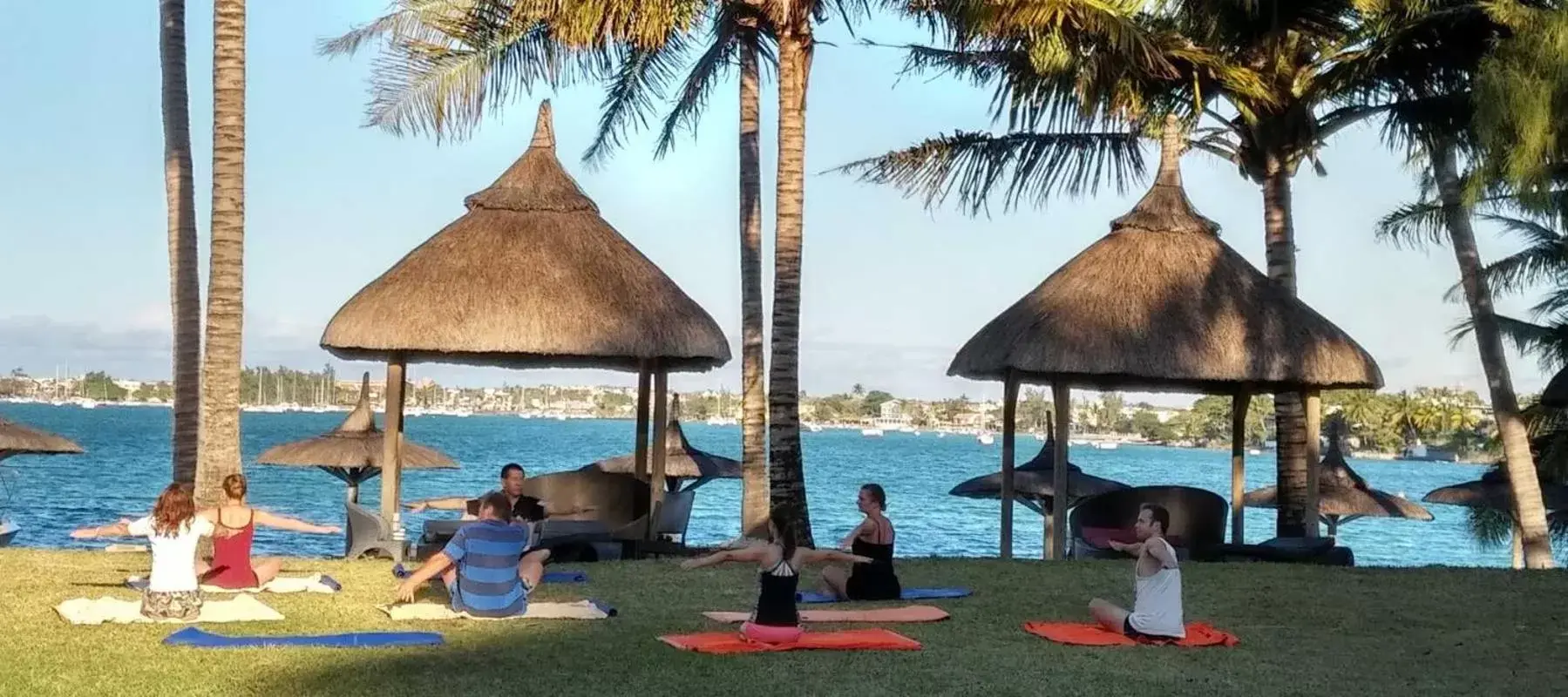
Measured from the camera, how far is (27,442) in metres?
20.0

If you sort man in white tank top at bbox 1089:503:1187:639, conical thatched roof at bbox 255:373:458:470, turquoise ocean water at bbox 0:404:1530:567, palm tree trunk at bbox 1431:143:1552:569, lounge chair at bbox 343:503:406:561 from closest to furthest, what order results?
man in white tank top at bbox 1089:503:1187:639 < lounge chair at bbox 343:503:406:561 < palm tree trunk at bbox 1431:143:1552:569 < conical thatched roof at bbox 255:373:458:470 < turquoise ocean water at bbox 0:404:1530:567

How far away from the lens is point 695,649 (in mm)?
8523

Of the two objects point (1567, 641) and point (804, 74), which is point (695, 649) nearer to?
point (1567, 641)

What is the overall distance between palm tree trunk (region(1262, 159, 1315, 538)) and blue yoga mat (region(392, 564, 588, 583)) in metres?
8.02

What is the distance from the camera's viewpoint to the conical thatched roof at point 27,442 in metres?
19.8

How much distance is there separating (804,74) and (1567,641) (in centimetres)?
800

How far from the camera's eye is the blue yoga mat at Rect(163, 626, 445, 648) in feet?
27.0

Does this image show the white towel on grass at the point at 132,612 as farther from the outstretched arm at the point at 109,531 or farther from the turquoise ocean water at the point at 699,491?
the turquoise ocean water at the point at 699,491

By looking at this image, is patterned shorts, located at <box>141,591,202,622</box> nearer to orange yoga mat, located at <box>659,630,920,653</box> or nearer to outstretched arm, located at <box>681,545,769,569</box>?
orange yoga mat, located at <box>659,630,920,653</box>

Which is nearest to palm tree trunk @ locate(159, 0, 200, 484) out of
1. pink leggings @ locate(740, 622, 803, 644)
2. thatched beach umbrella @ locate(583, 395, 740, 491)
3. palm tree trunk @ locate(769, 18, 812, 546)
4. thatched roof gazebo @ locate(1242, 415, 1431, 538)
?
palm tree trunk @ locate(769, 18, 812, 546)

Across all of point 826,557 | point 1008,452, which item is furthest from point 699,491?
point 826,557

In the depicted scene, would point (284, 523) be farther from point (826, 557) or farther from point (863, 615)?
point (863, 615)

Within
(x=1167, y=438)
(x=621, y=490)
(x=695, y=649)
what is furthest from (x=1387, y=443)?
(x=695, y=649)

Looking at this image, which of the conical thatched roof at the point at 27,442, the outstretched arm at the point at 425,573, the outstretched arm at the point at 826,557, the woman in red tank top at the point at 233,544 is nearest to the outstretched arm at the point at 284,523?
the woman in red tank top at the point at 233,544
